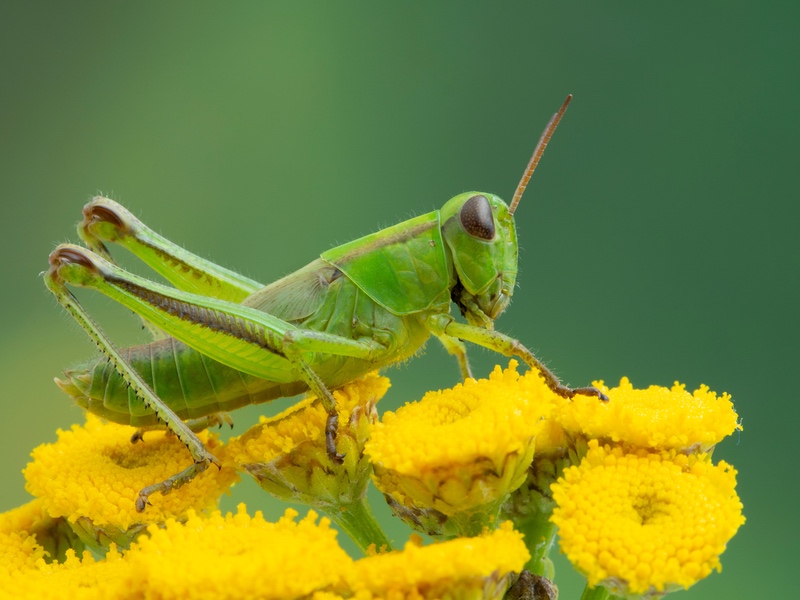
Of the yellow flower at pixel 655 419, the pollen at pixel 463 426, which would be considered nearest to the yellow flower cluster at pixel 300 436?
the pollen at pixel 463 426

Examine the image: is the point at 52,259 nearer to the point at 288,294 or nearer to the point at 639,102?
the point at 288,294

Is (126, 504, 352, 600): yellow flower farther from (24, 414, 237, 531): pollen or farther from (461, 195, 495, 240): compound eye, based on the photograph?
(461, 195, 495, 240): compound eye

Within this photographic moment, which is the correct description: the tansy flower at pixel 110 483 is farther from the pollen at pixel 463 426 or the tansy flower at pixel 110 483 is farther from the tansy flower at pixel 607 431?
the tansy flower at pixel 607 431

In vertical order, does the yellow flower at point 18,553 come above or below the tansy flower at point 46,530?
below

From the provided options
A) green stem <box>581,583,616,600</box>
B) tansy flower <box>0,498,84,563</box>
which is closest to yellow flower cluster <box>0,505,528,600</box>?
green stem <box>581,583,616,600</box>

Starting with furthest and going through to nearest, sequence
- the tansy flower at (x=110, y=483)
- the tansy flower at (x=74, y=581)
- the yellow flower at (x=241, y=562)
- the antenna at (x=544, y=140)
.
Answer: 1. the antenna at (x=544, y=140)
2. the tansy flower at (x=110, y=483)
3. the tansy flower at (x=74, y=581)
4. the yellow flower at (x=241, y=562)
